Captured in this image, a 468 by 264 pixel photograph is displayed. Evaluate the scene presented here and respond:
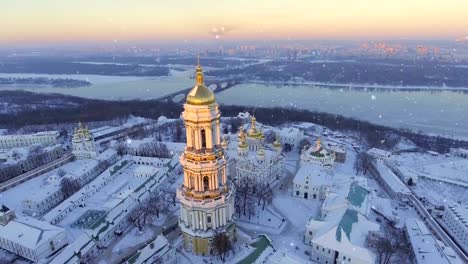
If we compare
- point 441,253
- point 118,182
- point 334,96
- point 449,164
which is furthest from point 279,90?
point 441,253

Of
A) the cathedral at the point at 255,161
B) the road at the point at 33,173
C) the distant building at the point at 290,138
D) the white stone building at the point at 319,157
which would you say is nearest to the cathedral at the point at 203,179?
the cathedral at the point at 255,161

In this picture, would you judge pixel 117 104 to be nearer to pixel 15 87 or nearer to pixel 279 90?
pixel 279 90

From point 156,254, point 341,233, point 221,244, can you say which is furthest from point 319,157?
point 156,254

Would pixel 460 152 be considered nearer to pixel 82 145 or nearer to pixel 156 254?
pixel 156 254

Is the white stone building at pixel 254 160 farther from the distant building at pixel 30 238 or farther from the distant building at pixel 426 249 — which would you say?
the distant building at pixel 30 238

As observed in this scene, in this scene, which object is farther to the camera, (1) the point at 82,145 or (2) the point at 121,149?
(2) the point at 121,149

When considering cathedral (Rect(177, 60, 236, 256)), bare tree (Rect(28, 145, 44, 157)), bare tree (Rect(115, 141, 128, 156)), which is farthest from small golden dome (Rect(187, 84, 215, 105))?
bare tree (Rect(28, 145, 44, 157))

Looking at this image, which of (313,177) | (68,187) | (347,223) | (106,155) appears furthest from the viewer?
(106,155)
